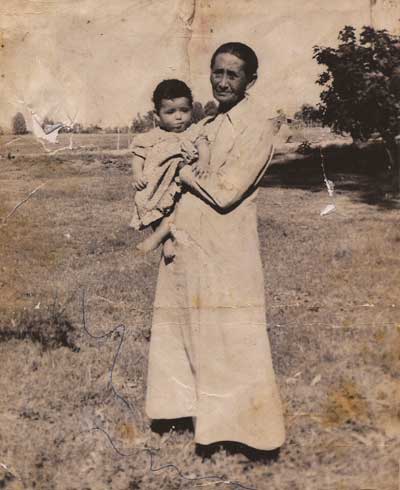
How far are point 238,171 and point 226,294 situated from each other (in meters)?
0.62

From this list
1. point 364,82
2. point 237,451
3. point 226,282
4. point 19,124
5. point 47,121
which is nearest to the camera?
point 226,282

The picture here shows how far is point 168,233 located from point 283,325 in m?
2.56

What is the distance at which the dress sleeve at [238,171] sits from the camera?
283 cm

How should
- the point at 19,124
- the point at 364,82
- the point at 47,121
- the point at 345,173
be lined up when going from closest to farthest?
the point at 47,121
the point at 19,124
the point at 364,82
the point at 345,173

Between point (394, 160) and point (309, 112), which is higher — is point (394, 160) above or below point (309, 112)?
below

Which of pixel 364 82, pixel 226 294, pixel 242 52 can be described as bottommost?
pixel 226 294

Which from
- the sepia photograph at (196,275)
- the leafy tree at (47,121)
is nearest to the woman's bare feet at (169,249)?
the sepia photograph at (196,275)

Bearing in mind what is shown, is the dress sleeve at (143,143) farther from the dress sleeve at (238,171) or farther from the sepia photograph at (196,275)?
the dress sleeve at (238,171)

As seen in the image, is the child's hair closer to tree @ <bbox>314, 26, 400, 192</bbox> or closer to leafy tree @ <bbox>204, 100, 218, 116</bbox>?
leafy tree @ <bbox>204, 100, 218, 116</bbox>

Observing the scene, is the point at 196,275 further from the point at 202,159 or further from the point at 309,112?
the point at 309,112

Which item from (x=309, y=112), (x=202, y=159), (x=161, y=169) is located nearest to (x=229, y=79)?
(x=202, y=159)

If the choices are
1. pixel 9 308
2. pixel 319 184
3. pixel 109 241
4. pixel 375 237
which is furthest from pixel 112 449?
pixel 319 184

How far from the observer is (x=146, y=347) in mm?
4969

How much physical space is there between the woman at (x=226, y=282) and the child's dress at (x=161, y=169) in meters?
0.07
